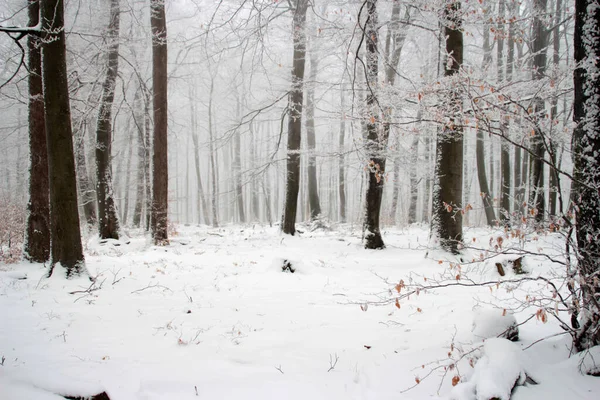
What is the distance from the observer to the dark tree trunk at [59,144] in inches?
200

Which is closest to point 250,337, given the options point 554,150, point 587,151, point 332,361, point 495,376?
point 332,361

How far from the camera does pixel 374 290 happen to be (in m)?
5.36

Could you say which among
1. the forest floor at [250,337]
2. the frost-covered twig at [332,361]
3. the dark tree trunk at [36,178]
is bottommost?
the frost-covered twig at [332,361]

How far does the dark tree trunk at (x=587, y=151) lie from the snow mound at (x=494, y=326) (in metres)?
0.49

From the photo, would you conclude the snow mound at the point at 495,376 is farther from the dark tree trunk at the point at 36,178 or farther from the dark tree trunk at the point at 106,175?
the dark tree trunk at the point at 106,175

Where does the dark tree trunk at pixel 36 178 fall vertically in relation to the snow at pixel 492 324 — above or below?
above

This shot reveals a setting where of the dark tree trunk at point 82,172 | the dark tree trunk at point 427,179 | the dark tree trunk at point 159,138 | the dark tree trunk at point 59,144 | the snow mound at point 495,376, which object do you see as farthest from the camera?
the dark tree trunk at point 427,179

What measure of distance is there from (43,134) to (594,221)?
342 inches

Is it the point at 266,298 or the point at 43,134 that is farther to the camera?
the point at 43,134

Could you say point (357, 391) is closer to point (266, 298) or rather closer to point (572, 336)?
point (572, 336)

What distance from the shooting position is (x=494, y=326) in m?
3.12

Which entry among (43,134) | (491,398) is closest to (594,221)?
(491,398)

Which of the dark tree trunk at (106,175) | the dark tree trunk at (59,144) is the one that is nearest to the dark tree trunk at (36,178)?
the dark tree trunk at (59,144)

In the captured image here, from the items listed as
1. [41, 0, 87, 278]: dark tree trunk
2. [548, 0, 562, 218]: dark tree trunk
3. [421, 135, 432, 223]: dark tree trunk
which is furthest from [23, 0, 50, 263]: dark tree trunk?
[421, 135, 432, 223]: dark tree trunk
